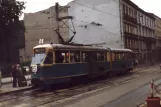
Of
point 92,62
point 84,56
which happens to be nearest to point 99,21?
point 92,62

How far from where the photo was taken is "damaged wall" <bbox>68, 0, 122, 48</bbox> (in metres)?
49.8

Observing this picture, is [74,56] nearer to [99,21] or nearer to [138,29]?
[99,21]

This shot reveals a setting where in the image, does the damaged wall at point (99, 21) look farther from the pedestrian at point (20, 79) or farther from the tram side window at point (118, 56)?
the pedestrian at point (20, 79)

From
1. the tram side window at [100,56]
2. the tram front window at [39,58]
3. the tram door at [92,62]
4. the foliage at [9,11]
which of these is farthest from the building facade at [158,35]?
the tram front window at [39,58]

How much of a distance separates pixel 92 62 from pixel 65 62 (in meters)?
4.43

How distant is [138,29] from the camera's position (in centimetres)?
6216

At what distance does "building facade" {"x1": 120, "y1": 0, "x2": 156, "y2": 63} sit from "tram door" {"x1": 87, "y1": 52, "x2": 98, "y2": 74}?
87.9 ft

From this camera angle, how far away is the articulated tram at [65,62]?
63.0ft

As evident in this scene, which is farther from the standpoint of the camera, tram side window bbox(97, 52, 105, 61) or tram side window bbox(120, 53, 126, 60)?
tram side window bbox(120, 53, 126, 60)

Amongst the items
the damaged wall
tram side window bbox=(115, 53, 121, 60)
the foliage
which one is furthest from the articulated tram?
the foliage

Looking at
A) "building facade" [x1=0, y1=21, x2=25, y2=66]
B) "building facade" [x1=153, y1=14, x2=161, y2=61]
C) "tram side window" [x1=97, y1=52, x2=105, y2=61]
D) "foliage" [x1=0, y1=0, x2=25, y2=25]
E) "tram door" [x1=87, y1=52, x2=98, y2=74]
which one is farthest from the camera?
"building facade" [x1=153, y1=14, x2=161, y2=61]

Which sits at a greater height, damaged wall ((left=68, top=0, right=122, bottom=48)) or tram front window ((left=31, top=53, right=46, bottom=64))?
damaged wall ((left=68, top=0, right=122, bottom=48))

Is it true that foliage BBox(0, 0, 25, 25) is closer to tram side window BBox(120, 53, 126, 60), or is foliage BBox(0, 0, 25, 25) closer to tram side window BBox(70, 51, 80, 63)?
tram side window BBox(120, 53, 126, 60)

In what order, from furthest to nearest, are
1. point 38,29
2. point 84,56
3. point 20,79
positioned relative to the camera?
point 38,29
point 84,56
point 20,79
